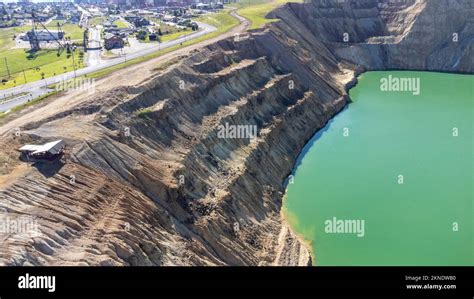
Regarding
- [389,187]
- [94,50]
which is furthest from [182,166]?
[94,50]

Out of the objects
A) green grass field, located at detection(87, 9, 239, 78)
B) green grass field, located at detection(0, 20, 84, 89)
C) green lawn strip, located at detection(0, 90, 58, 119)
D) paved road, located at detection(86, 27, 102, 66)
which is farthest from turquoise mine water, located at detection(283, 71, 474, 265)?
green grass field, located at detection(0, 20, 84, 89)

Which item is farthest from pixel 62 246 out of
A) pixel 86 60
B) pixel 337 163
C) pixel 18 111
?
pixel 86 60

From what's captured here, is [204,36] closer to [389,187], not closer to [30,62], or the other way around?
[30,62]

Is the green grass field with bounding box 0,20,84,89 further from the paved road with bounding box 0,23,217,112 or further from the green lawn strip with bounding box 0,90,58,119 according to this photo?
the green lawn strip with bounding box 0,90,58,119

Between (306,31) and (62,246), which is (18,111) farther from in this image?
(306,31)

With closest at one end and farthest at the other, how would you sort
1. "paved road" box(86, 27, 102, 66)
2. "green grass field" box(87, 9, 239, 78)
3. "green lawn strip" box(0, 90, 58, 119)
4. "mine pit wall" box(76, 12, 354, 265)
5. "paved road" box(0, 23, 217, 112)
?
"mine pit wall" box(76, 12, 354, 265), "green lawn strip" box(0, 90, 58, 119), "paved road" box(0, 23, 217, 112), "green grass field" box(87, 9, 239, 78), "paved road" box(86, 27, 102, 66)
